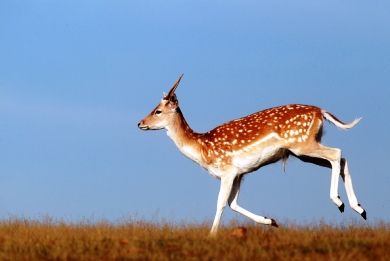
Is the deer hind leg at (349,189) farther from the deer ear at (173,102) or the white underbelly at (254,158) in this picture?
the deer ear at (173,102)

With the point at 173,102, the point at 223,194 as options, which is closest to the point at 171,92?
the point at 173,102

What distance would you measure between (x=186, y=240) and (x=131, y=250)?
1.28m

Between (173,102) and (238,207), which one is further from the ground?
(173,102)

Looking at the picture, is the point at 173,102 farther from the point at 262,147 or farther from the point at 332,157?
the point at 332,157

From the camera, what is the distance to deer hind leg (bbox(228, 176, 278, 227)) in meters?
12.1

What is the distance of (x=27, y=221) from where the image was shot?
13.7 m

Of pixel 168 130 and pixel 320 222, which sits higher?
pixel 168 130

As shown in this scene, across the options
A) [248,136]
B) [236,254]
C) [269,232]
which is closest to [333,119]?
[248,136]

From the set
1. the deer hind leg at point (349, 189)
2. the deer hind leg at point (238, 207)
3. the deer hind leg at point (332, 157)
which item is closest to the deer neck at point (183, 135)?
the deer hind leg at point (238, 207)

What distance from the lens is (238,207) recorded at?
1268 centimetres

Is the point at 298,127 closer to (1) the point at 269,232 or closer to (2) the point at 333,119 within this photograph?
(2) the point at 333,119

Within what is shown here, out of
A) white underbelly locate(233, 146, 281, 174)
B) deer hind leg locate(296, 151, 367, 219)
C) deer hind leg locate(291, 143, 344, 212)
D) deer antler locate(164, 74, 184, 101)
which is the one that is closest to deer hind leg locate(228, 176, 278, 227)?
white underbelly locate(233, 146, 281, 174)

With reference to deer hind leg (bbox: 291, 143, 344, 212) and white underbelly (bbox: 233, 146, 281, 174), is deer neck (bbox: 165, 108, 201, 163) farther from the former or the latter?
deer hind leg (bbox: 291, 143, 344, 212)

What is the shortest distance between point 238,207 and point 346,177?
6.74ft
